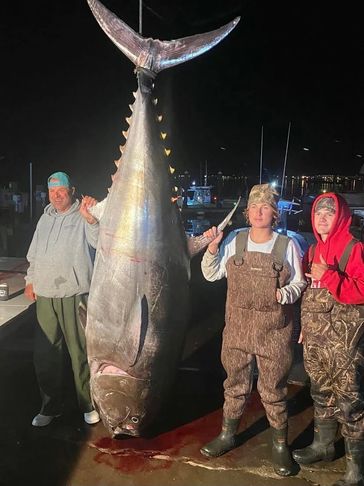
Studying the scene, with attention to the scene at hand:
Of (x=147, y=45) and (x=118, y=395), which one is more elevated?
(x=147, y=45)

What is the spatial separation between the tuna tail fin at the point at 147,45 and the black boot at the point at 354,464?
2525 mm

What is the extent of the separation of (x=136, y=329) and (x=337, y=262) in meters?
1.22

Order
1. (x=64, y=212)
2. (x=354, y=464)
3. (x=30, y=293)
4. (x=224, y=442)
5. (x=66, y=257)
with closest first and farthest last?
(x=354, y=464)
(x=224, y=442)
(x=66, y=257)
(x=64, y=212)
(x=30, y=293)

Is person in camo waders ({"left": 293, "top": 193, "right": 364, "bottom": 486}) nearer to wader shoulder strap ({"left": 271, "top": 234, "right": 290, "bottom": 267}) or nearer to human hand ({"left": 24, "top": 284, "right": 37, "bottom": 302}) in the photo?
wader shoulder strap ({"left": 271, "top": 234, "right": 290, "bottom": 267})

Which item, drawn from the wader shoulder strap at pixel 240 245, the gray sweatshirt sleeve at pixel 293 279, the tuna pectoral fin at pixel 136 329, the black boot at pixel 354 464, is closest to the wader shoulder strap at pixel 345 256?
the gray sweatshirt sleeve at pixel 293 279

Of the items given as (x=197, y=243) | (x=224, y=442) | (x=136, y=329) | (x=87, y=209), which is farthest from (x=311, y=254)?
(x=87, y=209)

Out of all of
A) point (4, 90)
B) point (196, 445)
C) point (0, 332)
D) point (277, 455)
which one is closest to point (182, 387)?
point (196, 445)

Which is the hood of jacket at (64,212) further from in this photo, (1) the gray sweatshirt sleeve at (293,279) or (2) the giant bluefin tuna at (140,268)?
(1) the gray sweatshirt sleeve at (293,279)

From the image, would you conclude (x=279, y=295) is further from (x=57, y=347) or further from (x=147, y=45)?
(x=147, y=45)

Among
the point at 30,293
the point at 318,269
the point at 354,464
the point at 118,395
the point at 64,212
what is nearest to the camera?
the point at 318,269

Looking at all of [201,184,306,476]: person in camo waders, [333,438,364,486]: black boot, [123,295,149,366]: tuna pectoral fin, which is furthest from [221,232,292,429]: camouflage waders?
[123,295,149,366]: tuna pectoral fin

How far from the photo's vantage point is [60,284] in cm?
308

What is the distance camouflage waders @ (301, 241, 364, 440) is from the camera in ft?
8.46

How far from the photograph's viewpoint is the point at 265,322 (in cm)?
268
